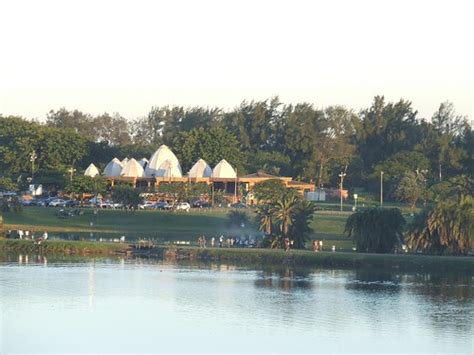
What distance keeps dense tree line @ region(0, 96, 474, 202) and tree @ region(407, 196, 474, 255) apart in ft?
153

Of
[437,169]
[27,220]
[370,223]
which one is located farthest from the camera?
[437,169]

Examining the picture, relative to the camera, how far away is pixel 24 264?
7694cm

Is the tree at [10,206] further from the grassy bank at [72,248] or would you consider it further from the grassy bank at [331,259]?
the grassy bank at [331,259]

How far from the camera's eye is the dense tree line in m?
137

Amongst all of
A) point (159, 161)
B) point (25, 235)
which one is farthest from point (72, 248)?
point (159, 161)

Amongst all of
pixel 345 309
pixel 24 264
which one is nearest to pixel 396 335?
pixel 345 309

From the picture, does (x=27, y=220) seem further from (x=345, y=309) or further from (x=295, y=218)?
(x=345, y=309)

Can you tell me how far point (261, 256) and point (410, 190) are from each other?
42608 mm

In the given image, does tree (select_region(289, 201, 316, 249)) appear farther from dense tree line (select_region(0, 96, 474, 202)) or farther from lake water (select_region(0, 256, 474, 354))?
dense tree line (select_region(0, 96, 474, 202))

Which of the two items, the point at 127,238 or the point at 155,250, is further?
the point at 127,238

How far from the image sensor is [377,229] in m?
79.1

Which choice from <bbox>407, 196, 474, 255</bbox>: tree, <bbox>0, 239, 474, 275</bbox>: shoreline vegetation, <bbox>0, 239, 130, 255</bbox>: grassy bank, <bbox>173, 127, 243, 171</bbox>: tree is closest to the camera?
<bbox>0, 239, 474, 275</bbox>: shoreline vegetation

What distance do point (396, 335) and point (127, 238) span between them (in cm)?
4067

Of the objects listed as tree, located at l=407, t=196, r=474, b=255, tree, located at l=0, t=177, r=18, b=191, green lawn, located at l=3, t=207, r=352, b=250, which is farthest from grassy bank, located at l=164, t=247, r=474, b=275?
tree, located at l=0, t=177, r=18, b=191
